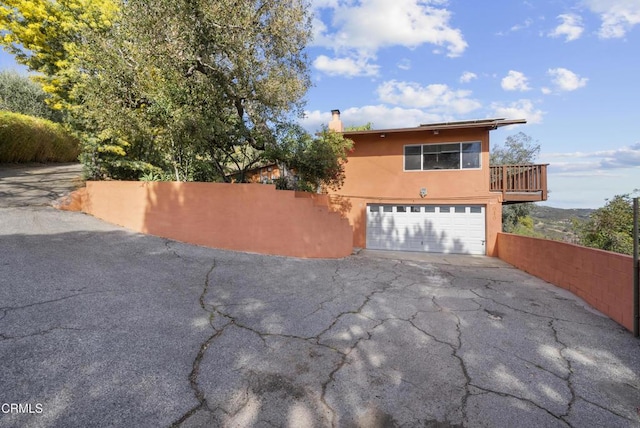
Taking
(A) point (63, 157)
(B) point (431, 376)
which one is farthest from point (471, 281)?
(A) point (63, 157)

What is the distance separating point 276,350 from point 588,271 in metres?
5.96

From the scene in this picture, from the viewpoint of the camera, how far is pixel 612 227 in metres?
10.5

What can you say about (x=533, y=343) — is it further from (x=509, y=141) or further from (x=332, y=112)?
(x=509, y=141)

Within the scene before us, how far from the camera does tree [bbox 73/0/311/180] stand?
6590 mm

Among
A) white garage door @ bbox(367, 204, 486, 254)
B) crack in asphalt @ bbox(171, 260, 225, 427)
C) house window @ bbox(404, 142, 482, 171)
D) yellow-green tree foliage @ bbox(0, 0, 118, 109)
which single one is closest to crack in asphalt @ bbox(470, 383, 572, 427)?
crack in asphalt @ bbox(171, 260, 225, 427)

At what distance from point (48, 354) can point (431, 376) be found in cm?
342

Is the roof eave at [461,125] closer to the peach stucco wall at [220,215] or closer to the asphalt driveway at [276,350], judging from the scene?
the peach stucco wall at [220,215]

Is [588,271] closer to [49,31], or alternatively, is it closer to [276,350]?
[276,350]

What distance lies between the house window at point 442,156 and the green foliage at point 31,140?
1553 centimetres

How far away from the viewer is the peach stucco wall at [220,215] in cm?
727

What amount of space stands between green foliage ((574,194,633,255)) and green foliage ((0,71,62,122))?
26.1 metres

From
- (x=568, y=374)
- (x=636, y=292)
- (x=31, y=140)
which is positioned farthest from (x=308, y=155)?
(x=31, y=140)

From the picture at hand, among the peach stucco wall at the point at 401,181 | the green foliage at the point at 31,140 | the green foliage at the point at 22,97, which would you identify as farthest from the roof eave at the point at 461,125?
the green foliage at the point at 22,97

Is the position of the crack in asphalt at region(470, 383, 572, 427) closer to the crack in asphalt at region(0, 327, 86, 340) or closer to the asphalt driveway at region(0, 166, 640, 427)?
the asphalt driveway at region(0, 166, 640, 427)
